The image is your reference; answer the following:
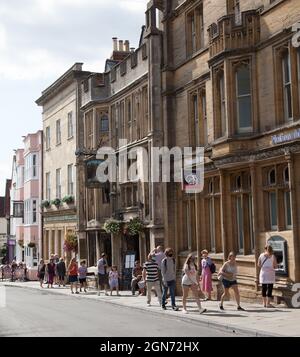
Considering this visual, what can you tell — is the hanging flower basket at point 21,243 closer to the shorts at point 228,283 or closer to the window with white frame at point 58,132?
the window with white frame at point 58,132

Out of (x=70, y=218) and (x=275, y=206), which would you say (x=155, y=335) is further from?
(x=70, y=218)

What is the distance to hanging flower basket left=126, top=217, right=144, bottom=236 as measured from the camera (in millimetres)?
23906

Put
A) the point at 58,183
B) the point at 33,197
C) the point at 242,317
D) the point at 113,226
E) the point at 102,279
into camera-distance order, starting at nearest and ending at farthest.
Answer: the point at 242,317 → the point at 102,279 → the point at 113,226 → the point at 58,183 → the point at 33,197

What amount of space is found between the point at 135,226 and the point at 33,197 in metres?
21.1

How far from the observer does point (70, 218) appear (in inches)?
1355

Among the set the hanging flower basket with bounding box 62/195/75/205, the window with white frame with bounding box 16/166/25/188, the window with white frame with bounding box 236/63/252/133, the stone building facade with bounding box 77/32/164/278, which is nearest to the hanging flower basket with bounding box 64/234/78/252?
the stone building facade with bounding box 77/32/164/278

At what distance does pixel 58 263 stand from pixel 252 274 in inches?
621

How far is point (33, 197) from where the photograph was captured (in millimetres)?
43531

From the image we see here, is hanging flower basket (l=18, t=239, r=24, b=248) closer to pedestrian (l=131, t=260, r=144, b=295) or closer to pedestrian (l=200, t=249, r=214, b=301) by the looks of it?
Answer: pedestrian (l=131, t=260, r=144, b=295)

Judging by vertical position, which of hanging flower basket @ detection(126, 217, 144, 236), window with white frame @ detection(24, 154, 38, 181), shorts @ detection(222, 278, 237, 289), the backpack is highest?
window with white frame @ detection(24, 154, 38, 181)

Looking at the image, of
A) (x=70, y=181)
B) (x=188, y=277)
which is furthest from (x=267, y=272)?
(x=70, y=181)

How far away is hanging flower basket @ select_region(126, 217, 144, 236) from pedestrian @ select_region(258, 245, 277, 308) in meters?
8.59

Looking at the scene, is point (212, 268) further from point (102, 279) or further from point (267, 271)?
point (102, 279)

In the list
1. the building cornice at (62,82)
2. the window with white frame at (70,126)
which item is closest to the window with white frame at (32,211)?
the building cornice at (62,82)
